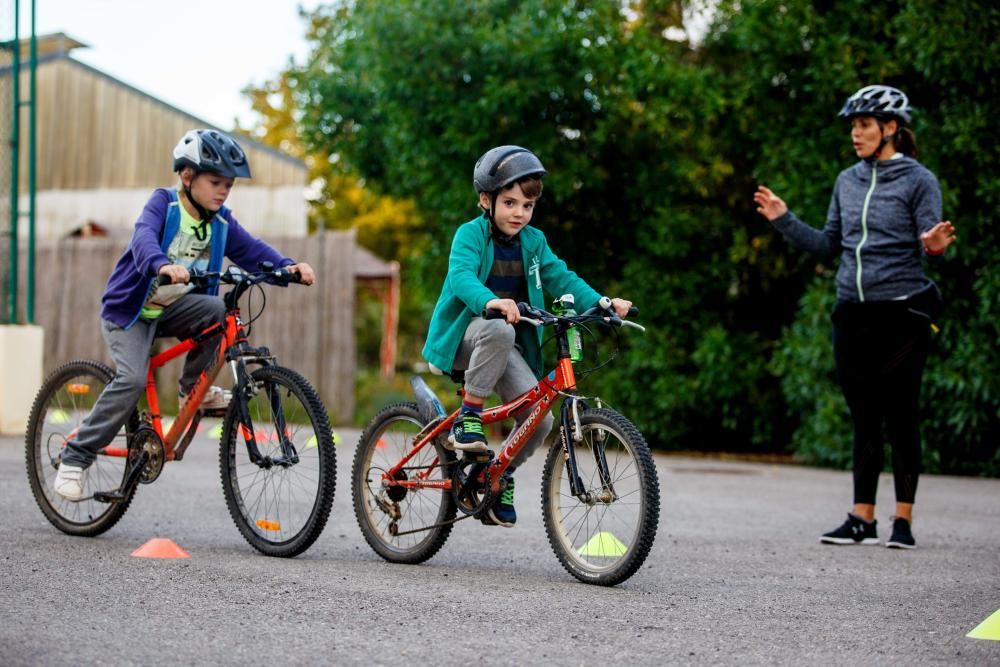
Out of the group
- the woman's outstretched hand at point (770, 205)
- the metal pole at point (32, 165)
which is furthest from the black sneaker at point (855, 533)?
the metal pole at point (32, 165)

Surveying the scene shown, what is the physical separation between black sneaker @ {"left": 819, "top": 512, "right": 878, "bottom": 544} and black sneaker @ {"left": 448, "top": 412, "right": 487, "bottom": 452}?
2372 millimetres

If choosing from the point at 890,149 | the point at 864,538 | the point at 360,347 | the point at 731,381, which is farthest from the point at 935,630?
the point at 360,347

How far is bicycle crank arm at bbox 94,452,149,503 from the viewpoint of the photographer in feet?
20.9

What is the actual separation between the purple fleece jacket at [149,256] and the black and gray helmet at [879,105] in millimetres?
2939

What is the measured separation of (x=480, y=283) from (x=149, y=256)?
1.50m

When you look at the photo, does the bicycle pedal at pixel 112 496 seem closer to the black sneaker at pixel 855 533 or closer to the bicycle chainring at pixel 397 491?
the bicycle chainring at pixel 397 491

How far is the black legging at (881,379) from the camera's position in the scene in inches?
278

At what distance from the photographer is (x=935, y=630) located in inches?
187

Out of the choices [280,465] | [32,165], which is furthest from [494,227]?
[32,165]

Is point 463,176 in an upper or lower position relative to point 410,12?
lower

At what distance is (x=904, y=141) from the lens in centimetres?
721

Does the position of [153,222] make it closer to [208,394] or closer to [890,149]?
[208,394]

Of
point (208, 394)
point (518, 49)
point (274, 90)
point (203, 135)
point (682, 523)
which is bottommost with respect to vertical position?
point (682, 523)

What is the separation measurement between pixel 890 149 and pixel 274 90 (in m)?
30.2
